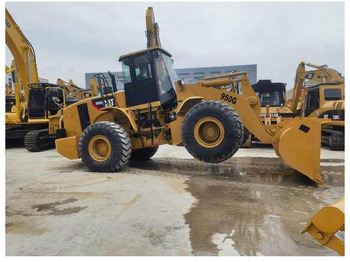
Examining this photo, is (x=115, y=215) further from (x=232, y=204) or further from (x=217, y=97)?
(x=217, y=97)

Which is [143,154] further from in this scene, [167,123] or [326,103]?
[326,103]

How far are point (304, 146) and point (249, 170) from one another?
170 cm

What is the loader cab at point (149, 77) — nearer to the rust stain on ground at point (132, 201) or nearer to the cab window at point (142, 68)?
the cab window at point (142, 68)

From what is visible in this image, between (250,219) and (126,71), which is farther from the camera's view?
(126,71)

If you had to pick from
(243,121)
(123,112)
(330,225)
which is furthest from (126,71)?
(330,225)

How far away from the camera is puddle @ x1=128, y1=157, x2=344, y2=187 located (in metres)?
5.04

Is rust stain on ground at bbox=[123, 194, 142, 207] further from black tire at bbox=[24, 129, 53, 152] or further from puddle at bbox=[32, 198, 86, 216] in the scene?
black tire at bbox=[24, 129, 53, 152]

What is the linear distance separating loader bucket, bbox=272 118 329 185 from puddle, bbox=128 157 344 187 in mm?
334

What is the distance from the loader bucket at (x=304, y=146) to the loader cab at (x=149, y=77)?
2616 millimetres

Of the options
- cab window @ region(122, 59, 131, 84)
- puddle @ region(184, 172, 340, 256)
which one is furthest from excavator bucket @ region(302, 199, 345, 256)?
cab window @ region(122, 59, 131, 84)

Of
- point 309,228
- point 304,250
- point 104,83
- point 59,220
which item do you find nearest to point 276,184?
point 304,250

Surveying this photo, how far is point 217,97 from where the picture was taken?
204 inches

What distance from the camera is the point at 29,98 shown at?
11.2 meters

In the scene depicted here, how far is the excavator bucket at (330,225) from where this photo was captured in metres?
1.96
